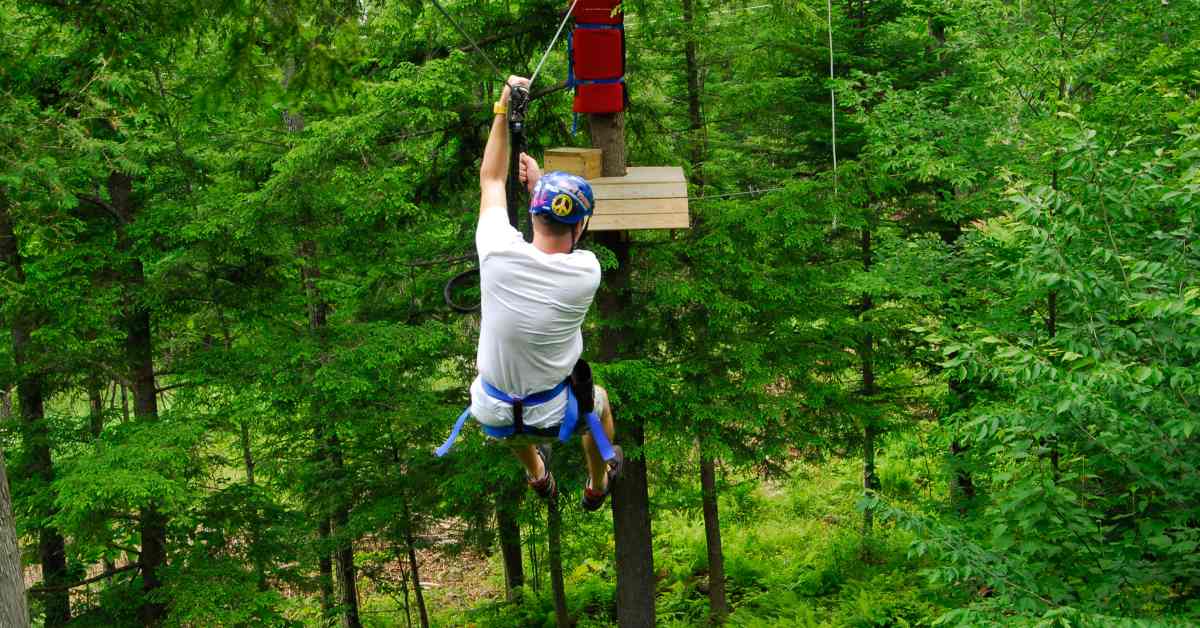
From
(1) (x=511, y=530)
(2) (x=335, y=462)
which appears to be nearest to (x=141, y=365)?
(2) (x=335, y=462)

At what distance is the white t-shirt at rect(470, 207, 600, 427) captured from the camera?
13.0 feet

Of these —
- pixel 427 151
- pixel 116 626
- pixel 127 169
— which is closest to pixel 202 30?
pixel 127 169

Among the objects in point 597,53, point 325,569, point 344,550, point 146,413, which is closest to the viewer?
point 597,53

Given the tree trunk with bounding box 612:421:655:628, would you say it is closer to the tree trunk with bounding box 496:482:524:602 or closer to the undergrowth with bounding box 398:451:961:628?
the tree trunk with bounding box 496:482:524:602

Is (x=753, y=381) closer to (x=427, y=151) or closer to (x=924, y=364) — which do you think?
(x=924, y=364)

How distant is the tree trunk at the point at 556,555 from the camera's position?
40.3 feet

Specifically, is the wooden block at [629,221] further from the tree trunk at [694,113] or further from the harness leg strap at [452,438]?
the tree trunk at [694,113]

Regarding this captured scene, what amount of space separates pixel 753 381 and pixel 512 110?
6177mm

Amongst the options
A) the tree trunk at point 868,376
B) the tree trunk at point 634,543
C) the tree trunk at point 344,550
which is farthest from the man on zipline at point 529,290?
the tree trunk at point 344,550

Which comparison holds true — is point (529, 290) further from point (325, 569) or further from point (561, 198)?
point (325, 569)

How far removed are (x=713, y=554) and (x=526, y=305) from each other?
1069 centimetres

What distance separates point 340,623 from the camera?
623 inches

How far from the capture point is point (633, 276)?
1027 cm

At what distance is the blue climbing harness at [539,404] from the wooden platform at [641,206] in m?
3.25
